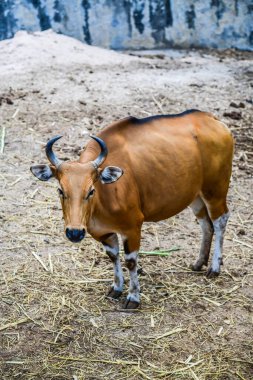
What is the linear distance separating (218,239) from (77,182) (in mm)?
1926

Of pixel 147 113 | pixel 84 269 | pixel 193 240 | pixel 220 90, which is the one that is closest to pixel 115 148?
pixel 84 269

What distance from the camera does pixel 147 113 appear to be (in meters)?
9.88

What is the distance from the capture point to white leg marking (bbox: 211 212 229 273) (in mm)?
6281

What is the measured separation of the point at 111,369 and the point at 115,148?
5.97 feet

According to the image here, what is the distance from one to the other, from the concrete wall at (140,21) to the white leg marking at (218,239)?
7.31m

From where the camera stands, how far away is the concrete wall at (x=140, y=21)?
1236 centimetres

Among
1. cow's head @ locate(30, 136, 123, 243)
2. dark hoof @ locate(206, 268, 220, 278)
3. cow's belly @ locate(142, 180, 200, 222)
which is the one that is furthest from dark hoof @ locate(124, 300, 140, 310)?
cow's head @ locate(30, 136, 123, 243)

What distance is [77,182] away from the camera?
16.3 ft

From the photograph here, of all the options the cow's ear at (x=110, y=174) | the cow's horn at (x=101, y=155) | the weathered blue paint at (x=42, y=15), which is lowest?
the weathered blue paint at (x=42, y=15)

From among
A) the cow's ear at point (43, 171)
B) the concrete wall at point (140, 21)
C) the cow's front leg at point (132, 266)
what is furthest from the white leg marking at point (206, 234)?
the concrete wall at point (140, 21)

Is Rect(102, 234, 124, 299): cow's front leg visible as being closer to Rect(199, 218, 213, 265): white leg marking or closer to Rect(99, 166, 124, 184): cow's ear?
Rect(99, 166, 124, 184): cow's ear

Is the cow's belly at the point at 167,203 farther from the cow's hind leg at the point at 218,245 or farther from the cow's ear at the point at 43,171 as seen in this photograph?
the cow's ear at the point at 43,171

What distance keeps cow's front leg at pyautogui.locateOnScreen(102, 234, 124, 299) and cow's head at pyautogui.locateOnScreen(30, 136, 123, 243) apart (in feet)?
2.20

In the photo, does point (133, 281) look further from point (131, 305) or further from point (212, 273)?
point (212, 273)
